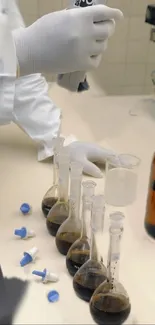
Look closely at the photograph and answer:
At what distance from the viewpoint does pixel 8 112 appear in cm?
88

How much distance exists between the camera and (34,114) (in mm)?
1107

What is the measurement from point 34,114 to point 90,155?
181mm

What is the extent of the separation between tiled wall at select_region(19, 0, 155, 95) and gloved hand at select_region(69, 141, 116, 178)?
0.61 meters

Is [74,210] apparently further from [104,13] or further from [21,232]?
[104,13]

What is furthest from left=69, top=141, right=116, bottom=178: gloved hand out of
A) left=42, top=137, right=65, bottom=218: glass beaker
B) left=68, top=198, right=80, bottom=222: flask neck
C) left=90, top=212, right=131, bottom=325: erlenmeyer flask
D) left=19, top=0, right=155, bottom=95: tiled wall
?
left=19, top=0, right=155, bottom=95: tiled wall

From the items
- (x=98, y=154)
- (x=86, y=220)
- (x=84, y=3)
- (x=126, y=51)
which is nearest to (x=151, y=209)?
(x=86, y=220)

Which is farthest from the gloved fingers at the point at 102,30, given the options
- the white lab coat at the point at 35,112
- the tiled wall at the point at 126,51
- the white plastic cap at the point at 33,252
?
the tiled wall at the point at 126,51

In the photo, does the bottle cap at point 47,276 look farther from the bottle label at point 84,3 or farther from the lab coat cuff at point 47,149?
the bottle label at point 84,3

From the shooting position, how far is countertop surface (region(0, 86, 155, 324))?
66 cm

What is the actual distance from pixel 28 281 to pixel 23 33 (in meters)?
0.42

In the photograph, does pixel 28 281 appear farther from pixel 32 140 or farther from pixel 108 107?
pixel 108 107

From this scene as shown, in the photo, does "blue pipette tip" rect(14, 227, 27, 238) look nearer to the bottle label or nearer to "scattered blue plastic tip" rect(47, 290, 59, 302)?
"scattered blue plastic tip" rect(47, 290, 59, 302)

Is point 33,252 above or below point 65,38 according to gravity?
below

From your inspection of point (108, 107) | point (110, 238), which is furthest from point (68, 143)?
point (110, 238)
